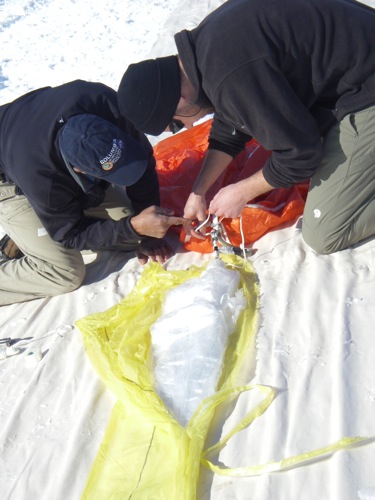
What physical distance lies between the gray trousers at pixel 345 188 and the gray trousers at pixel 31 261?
1131 millimetres

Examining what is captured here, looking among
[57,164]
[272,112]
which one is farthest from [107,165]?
[272,112]

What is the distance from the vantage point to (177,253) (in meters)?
3.10

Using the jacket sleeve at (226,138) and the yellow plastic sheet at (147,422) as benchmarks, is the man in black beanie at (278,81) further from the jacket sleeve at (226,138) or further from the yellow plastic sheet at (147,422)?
the yellow plastic sheet at (147,422)

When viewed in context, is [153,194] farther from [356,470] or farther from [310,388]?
[356,470]

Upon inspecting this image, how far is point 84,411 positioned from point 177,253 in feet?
3.74

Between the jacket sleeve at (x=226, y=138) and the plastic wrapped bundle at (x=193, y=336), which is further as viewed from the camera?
the jacket sleeve at (x=226, y=138)

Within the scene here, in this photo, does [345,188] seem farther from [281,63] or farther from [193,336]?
[193,336]

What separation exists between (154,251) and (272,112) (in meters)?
1.20

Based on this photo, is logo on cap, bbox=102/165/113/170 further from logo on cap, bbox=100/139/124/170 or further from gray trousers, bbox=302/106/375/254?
gray trousers, bbox=302/106/375/254

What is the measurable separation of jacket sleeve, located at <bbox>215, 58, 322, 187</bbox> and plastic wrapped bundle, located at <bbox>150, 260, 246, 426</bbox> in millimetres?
604

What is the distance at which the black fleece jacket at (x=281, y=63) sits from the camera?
206 centimetres

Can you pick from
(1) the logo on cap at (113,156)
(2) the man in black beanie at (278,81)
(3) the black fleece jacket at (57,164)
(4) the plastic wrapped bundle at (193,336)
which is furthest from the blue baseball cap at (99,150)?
(4) the plastic wrapped bundle at (193,336)

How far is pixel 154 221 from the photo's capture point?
283 cm

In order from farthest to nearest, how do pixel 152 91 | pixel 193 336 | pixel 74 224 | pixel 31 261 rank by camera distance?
pixel 31 261 < pixel 74 224 < pixel 193 336 < pixel 152 91
